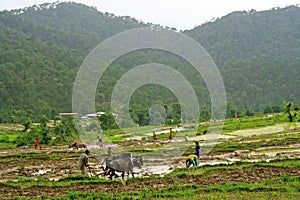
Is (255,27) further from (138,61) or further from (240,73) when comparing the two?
(138,61)

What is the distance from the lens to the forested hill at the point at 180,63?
75500 mm

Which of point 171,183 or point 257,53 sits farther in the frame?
point 257,53

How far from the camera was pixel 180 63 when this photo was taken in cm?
11031

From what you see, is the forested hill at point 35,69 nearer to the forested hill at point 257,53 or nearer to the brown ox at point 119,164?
the forested hill at point 257,53

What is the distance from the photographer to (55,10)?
585ft

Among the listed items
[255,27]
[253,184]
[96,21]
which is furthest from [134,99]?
[96,21]

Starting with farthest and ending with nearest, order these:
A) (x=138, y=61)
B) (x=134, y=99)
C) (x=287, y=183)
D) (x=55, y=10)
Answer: (x=55, y=10) → (x=138, y=61) → (x=134, y=99) → (x=287, y=183)

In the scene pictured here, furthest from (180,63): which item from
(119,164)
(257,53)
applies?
(119,164)

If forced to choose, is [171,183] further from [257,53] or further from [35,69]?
[257,53]

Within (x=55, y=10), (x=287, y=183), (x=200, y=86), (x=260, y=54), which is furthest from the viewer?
(x=55, y=10)

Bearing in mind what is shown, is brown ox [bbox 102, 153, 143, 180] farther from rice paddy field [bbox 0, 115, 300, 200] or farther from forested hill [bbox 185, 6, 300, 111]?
forested hill [bbox 185, 6, 300, 111]

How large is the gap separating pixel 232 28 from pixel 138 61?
59.1m

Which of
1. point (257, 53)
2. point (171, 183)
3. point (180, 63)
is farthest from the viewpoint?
Answer: point (257, 53)

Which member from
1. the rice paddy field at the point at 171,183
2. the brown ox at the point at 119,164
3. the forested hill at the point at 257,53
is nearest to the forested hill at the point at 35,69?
the forested hill at the point at 257,53
